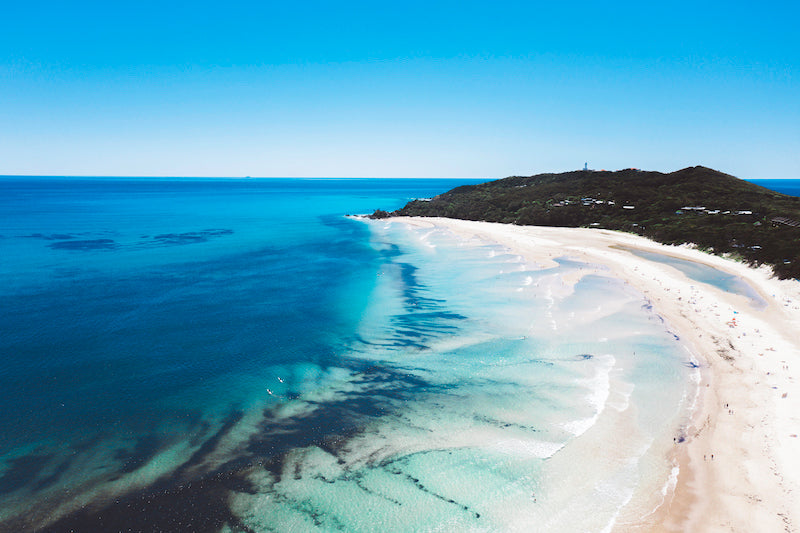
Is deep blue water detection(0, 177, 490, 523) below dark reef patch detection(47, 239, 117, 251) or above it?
below

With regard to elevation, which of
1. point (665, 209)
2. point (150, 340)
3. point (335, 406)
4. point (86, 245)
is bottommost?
point (335, 406)

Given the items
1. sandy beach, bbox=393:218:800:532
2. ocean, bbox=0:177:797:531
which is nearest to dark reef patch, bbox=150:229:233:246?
ocean, bbox=0:177:797:531

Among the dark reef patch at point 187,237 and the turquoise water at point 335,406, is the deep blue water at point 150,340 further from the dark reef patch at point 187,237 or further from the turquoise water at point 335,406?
the dark reef patch at point 187,237

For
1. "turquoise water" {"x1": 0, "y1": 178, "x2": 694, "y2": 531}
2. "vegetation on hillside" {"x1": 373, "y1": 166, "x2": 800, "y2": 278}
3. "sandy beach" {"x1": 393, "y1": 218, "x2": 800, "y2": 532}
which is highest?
"vegetation on hillside" {"x1": 373, "y1": 166, "x2": 800, "y2": 278}

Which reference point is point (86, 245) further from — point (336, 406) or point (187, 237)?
point (336, 406)

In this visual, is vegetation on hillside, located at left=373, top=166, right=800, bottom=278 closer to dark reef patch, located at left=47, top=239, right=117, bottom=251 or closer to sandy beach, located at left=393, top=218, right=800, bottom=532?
sandy beach, located at left=393, top=218, right=800, bottom=532

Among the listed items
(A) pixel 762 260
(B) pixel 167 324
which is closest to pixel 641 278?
(A) pixel 762 260

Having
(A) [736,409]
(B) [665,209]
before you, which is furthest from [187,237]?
(B) [665,209]
